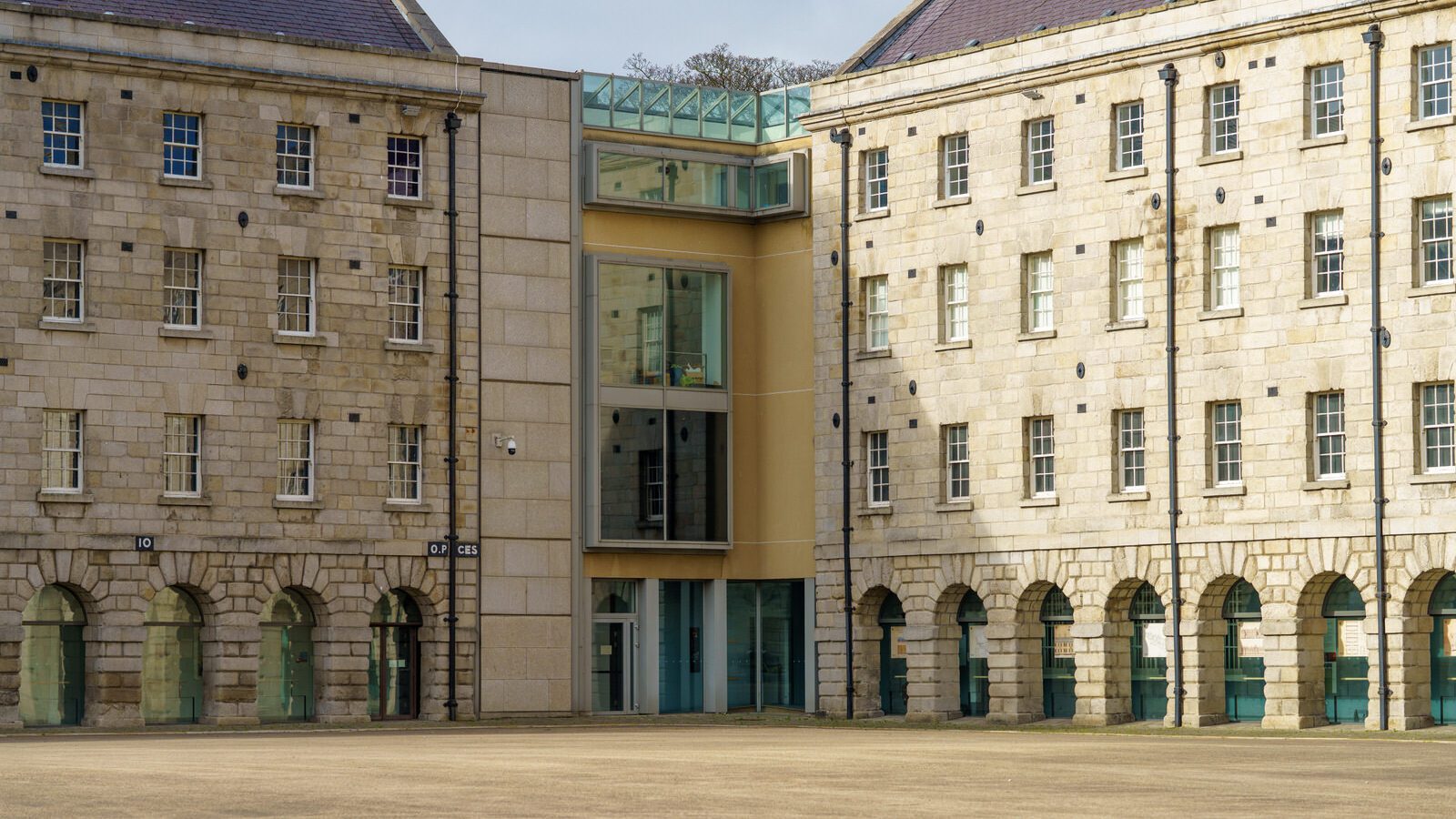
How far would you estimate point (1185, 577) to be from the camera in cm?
4891

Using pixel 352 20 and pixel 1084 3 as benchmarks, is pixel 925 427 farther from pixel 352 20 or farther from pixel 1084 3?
pixel 352 20

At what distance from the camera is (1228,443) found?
159ft

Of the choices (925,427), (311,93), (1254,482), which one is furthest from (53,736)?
(1254,482)

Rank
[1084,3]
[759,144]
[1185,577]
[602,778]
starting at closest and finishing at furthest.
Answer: [602,778] → [1185,577] → [1084,3] → [759,144]

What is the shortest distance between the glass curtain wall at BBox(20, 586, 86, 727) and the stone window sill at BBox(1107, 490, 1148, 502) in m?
18.9

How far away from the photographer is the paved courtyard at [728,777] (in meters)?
23.4

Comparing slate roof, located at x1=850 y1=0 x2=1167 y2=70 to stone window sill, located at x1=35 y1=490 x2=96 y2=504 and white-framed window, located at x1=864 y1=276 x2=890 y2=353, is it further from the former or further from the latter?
stone window sill, located at x1=35 y1=490 x2=96 y2=504

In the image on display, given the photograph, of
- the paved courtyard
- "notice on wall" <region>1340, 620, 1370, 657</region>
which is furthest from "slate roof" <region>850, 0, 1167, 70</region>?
the paved courtyard

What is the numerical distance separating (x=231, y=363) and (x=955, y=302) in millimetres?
13935

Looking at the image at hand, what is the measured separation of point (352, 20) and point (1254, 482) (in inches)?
778

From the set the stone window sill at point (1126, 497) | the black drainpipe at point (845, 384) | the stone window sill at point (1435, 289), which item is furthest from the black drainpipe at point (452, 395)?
the stone window sill at point (1435, 289)

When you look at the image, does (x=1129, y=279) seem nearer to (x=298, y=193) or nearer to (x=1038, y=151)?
(x=1038, y=151)

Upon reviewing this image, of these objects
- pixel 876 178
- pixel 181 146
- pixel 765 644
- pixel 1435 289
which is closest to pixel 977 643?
pixel 765 644

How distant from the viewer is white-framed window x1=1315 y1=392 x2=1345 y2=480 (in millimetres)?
46812
